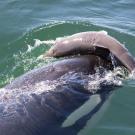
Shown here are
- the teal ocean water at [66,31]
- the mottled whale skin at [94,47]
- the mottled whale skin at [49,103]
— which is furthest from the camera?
the teal ocean water at [66,31]

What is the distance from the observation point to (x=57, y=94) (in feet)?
19.5

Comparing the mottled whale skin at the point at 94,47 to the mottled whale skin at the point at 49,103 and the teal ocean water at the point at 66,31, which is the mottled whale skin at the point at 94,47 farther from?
the teal ocean water at the point at 66,31

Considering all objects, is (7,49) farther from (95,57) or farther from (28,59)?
(95,57)

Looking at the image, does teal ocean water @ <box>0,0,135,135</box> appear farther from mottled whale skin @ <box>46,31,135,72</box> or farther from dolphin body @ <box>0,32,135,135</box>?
mottled whale skin @ <box>46,31,135,72</box>

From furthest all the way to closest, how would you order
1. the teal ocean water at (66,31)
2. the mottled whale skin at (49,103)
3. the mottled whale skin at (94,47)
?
the teal ocean water at (66,31)
the mottled whale skin at (94,47)
the mottled whale skin at (49,103)

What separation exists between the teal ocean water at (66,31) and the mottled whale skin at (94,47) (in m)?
0.49

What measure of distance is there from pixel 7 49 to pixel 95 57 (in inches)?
131

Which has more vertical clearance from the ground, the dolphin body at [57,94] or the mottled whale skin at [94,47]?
the mottled whale skin at [94,47]

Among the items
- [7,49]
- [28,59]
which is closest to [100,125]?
[28,59]

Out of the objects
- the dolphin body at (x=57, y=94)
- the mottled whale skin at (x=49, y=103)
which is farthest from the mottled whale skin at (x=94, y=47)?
the mottled whale skin at (x=49, y=103)

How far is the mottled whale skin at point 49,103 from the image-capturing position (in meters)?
5.44

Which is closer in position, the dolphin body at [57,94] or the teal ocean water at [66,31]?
the dolphin body at [57,94]

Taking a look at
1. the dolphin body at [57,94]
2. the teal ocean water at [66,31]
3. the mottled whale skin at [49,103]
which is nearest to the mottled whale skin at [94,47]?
the dolphin body at [57,94]

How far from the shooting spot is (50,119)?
562cm
